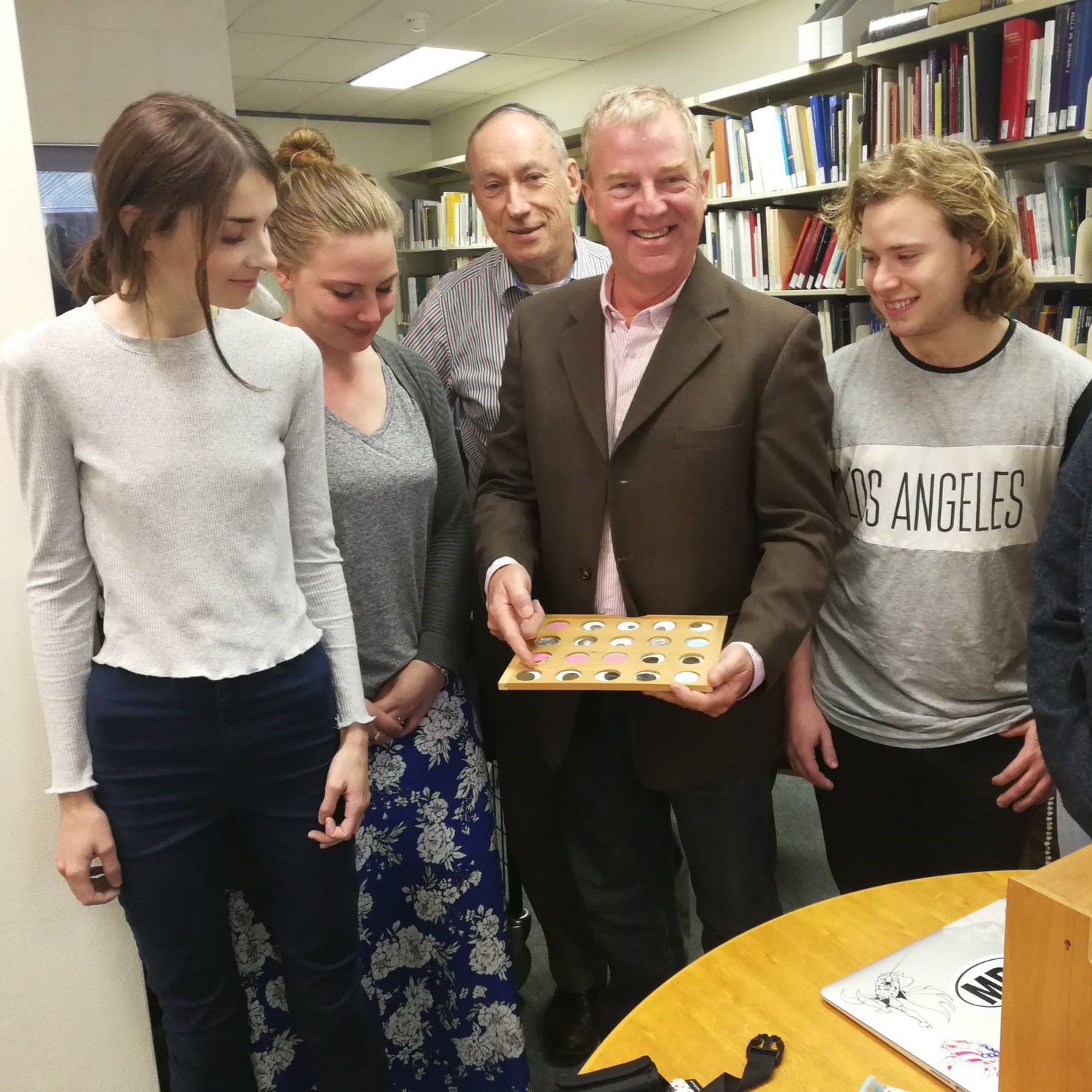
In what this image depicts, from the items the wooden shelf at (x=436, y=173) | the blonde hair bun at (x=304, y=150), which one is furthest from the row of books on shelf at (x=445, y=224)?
the blonde hair bun at (x=304, y=150)

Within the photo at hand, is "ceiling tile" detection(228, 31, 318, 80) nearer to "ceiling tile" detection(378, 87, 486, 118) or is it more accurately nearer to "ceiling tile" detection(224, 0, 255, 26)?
"ceiling tile" detection(224, 0, 255, 26)

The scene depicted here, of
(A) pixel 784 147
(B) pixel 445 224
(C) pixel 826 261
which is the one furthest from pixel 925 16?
(B) pixel 445 224

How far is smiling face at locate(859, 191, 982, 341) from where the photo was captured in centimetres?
146

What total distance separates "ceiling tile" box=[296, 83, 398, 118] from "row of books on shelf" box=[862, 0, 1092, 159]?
4141mm

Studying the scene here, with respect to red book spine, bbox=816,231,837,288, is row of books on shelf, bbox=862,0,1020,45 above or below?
above

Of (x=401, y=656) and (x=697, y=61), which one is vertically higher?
(x=697, y=61)

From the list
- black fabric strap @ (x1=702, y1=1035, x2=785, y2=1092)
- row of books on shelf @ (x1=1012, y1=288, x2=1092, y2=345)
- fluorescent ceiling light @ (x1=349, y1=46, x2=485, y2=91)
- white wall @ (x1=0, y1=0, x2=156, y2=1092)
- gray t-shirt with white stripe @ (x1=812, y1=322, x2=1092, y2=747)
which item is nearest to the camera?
black fabric strap @ (x1=702, y1=1035, x2=785, y2=1092)

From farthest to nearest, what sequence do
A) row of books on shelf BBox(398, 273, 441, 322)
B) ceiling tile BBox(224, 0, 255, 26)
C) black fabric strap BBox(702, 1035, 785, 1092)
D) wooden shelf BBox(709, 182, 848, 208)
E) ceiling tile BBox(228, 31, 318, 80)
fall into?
row of books on shelf BBox(398, 273, 441, 322) → ceiling tile BBox(228, 31, 318, 80) → ceiling tile BBox(224, 0, 255, 26) → wooden shelf BBox(709, 182, 848, 208) → black fabric strap BBox(702, 1035, 785, 1092)

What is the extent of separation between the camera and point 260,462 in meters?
1.24

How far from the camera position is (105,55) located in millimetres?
3596

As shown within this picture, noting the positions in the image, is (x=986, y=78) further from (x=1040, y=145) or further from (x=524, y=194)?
(x=524, y=194)

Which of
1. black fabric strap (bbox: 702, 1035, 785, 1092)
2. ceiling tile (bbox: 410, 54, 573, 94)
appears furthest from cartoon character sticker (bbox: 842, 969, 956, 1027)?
ceiling tile (bbox: 410, 54, 573, 94)

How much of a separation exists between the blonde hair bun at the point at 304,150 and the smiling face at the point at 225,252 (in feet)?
1.20

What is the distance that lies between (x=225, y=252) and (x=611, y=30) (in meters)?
5.08
